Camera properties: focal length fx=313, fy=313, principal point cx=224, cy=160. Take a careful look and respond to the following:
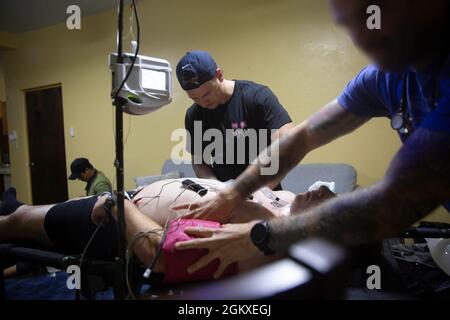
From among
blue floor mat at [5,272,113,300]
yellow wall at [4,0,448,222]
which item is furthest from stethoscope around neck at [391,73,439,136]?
blue floor mat at [5,272,113,300]

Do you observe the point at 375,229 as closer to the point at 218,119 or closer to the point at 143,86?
the point at 143,86

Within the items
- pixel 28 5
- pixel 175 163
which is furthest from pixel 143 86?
pixel 28 5

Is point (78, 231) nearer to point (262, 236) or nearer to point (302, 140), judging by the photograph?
point (262, 236)

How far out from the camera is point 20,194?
3.71 metres

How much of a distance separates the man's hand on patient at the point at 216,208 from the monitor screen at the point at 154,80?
1.14 ft

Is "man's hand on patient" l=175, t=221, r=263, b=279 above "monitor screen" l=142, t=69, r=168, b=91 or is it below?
below

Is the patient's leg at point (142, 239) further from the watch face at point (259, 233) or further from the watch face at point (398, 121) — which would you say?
the watch face at point (398, 121)

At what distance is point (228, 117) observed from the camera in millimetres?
1500

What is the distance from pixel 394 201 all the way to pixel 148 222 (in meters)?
0.60

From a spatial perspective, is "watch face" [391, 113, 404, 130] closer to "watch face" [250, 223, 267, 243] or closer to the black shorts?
"watch face" [250, 223, 267, 243]

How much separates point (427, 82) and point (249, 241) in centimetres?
51

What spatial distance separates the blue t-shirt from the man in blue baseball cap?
452 millimetres

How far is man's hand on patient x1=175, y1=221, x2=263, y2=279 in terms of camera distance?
0.72 m

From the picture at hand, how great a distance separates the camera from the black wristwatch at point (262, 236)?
26.7 inches
